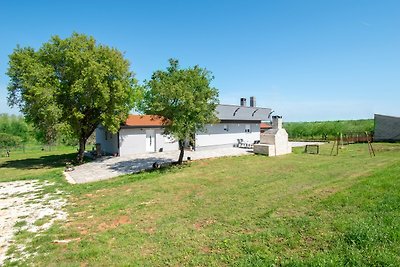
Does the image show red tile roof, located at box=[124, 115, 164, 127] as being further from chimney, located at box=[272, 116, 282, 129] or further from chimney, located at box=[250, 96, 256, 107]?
chimney, located at box=[250, 96, 256, 107]

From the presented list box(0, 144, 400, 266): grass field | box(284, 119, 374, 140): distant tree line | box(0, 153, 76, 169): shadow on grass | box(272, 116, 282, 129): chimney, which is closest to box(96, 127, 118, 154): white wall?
box(0, 153, 76, 169): shadow on grass

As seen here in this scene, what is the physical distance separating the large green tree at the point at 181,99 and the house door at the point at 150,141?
7548 mm

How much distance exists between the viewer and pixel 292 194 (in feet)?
31.6

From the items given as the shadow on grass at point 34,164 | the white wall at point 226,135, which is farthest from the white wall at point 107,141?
the white wall at point 226,135

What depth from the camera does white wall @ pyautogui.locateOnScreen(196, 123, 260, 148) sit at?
27.2 m

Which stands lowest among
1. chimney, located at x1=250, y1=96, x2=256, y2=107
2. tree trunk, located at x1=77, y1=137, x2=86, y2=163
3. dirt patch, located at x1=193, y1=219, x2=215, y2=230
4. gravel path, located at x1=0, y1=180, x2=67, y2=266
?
gravel path, located at x1=0, y1=180, x2=67, y2=266

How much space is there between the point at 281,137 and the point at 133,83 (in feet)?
49.3

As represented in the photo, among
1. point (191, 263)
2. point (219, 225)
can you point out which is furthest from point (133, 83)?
point (191, 263)

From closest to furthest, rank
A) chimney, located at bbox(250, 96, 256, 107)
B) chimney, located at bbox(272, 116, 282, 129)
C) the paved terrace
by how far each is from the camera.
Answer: the paved terrace
chimney, located at bbox(272, 116, 282, 129)
chimney, located at bbox(250, 96, 256, 107)

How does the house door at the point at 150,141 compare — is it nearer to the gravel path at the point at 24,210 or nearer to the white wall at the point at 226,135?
the white wall at the point at 226,135

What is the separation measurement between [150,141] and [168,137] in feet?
17.6

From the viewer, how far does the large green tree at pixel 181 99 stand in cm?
1672

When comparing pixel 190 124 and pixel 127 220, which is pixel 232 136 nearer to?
pixel 190 124

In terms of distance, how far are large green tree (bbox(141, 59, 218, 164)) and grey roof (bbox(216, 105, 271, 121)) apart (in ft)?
32.9
